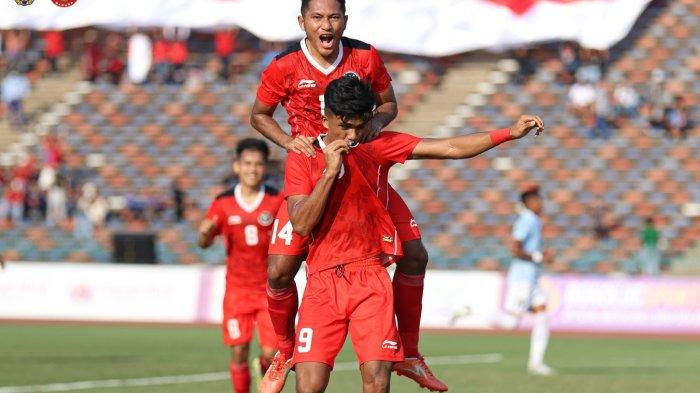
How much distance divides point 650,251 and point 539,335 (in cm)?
1173

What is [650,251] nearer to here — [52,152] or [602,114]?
[602,114]

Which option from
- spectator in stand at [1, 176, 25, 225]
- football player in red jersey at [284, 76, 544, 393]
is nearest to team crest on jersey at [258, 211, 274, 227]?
football player in red jersey at [284, 76, 544, 393]

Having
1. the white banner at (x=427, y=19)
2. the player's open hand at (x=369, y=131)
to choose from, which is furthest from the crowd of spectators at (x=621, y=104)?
the player's open hand at (x=369, y=131)

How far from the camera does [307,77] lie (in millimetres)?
9758

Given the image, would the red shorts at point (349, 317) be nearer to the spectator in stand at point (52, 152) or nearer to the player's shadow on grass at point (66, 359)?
the player's shadow on grass at point (66, 359)

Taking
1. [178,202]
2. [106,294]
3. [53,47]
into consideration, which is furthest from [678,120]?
[53,47]

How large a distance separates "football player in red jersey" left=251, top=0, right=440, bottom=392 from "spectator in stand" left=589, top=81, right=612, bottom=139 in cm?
2379

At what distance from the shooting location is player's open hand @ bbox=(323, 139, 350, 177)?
867 cm

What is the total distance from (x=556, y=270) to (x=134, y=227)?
9362 mm

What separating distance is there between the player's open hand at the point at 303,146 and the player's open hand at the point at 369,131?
1.01 ft

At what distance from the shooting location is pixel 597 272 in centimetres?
2998

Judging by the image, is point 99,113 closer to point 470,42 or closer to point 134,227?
point 134,227

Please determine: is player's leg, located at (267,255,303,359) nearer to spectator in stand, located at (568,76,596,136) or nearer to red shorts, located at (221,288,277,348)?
red shorts, located at (221,288,277,348)

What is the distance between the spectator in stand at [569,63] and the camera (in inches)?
1345
